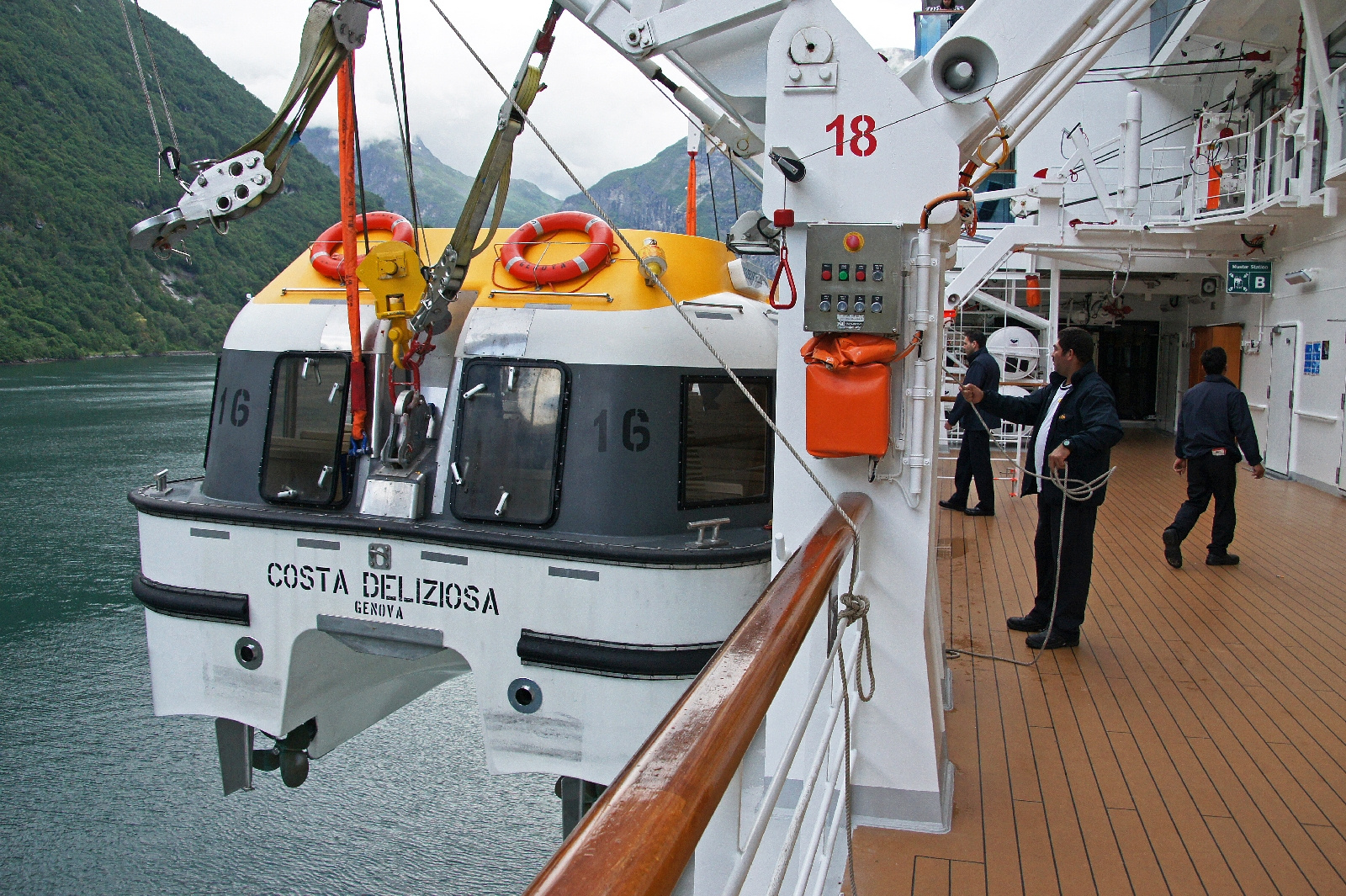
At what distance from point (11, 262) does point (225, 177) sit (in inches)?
1872

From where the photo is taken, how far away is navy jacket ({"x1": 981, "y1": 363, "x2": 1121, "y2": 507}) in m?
4.26

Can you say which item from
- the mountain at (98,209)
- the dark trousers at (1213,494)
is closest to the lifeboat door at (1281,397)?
the dark trousers at (1213,494)

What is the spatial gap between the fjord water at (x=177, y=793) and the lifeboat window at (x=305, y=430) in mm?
5404

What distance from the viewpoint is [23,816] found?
11.5 m

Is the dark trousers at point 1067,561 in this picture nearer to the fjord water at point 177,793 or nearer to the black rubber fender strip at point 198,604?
the black rubber fender strip at point 198,604

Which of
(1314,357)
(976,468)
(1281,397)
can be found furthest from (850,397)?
(1281,397)

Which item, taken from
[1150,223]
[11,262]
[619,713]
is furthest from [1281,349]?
[11,262]

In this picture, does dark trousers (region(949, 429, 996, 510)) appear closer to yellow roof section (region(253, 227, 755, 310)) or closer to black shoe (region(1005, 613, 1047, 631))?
yellow roof section (region(253, 227, 755, 310))

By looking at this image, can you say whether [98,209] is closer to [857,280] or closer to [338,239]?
[338,239]

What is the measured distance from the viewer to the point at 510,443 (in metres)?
4.94

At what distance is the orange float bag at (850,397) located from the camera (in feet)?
8.78

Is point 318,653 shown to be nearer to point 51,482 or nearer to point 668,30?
point 668,30

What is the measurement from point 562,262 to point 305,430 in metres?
1.71

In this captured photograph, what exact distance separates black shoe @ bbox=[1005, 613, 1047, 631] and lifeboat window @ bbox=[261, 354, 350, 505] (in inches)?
137
